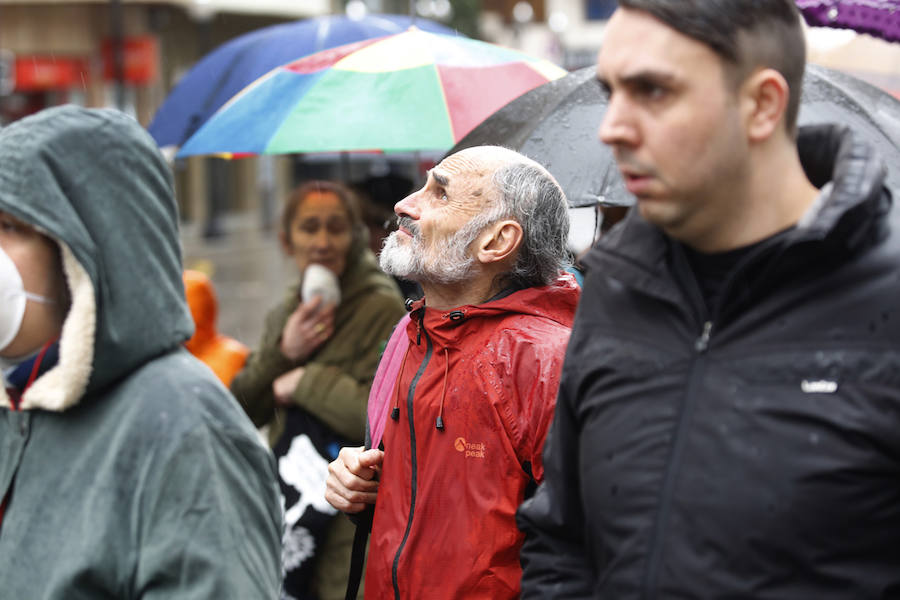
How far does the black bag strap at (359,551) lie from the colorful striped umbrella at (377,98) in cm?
139

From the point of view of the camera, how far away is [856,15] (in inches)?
150

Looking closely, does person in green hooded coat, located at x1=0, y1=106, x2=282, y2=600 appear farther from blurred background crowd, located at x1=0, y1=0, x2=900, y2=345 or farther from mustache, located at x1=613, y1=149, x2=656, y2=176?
blurred background crowd, located at x1=0, y1=0, x2=900, y2=345

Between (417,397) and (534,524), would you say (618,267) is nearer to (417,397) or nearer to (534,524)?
(534,524)

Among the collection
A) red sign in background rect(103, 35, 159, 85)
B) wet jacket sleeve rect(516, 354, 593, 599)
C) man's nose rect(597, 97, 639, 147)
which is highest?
man's nose rect(597, 97, 639, 147)

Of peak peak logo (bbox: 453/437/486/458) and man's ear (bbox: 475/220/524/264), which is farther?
man's ear (bbox: 475/220/524/264)

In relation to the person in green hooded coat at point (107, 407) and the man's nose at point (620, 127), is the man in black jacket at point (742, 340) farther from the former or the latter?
the person in green hooded coat at point (107, 407)

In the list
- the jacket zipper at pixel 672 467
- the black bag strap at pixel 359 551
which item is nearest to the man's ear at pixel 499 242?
the black bag strap at pixel 359 551

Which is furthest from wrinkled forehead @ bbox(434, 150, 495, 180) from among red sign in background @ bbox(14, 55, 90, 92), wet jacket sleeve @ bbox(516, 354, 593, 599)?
red sign in background @ bbox(14, 55, 90, 92)

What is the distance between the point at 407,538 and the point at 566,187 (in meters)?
1.26

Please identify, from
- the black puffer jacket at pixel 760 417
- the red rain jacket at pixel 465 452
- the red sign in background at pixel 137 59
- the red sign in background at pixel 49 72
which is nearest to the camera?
the black puffer jacket at pixel 760 417

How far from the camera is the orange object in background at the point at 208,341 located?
15.8 feet

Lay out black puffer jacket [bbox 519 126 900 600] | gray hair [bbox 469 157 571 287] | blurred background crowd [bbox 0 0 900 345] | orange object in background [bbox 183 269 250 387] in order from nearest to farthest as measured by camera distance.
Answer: black puffer jacket [bbox 519 126 900 600]
gray hair [bbox 469 157 571 287]
orange object in background [bbox 183 269 250 387]
blurred background crowd [bbox 0 0 900 345]

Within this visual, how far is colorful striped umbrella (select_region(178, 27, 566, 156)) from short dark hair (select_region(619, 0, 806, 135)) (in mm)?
2058

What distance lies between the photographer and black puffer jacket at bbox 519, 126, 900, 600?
61.4 inches
